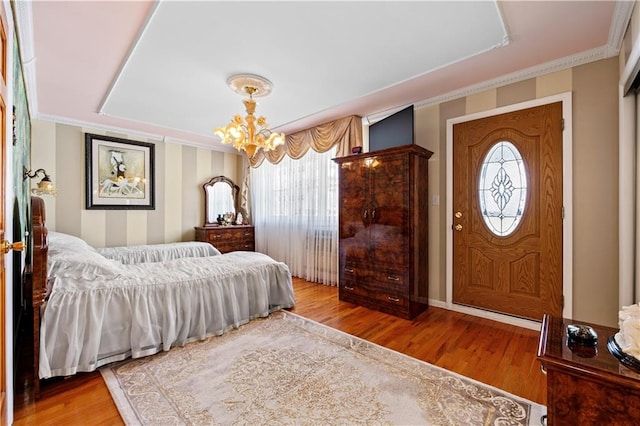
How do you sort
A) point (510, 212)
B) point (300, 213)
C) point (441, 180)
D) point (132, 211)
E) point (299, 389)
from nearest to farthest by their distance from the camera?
1. point (299, 389)
2. point (510, 212)
3. point (441, 180)
4. point (132, 211)
5. point (300, 213)

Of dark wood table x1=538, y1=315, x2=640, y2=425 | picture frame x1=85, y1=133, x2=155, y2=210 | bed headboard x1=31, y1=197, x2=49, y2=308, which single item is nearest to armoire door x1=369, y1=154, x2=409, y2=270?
dark wood table x1=538, y1=315, x2=640, y2=425

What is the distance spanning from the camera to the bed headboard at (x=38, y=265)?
5.45 ft

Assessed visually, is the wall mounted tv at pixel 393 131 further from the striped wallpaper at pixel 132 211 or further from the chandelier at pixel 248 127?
the striped wallpaper at pixel 132 211

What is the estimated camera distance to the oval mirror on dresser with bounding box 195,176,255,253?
17.4 feet

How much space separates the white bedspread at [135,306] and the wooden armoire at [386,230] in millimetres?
1180

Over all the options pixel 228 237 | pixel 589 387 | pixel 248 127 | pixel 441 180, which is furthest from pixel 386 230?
pixel 228 237

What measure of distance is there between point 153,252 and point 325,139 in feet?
10.00

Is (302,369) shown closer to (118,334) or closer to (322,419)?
(322,419)

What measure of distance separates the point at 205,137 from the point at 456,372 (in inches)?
193

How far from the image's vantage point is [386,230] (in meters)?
3.27

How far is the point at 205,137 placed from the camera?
16.6 feet

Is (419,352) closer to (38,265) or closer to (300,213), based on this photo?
(38,265)

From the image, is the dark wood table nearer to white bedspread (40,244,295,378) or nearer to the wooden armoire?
the wooden armoire

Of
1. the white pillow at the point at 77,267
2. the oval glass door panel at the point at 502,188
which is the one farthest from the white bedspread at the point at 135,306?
the oval glass door panel at the point at 502,188
